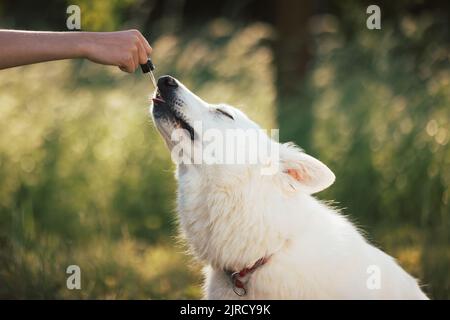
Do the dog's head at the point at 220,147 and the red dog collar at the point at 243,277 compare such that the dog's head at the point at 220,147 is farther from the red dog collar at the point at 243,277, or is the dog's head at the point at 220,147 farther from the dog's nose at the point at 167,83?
the red dog collar at the point at 243,277

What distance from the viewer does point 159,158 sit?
6.90 meters

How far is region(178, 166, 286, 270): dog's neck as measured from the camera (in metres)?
3.64

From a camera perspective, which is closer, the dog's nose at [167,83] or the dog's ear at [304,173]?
the dog's ear at [304,173]

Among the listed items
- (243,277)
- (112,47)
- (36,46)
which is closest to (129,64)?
(112,47)

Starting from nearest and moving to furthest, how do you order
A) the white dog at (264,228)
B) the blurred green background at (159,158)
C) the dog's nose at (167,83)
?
the white dog at (264,228)
the dog's nose at (167,83)
the blurred green background at (159,158)

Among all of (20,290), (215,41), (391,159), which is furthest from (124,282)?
(215,41)

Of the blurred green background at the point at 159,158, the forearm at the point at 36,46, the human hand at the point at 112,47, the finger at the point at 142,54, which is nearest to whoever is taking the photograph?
the forearm at the point at 36,46

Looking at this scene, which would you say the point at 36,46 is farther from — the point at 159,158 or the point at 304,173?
the point at 159,158

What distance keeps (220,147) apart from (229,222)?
40 centimetres

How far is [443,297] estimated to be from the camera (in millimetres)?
4859

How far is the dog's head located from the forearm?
2.20 ft

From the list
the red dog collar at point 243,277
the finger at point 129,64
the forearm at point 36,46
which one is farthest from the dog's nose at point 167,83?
the red dog collar at point 243,277

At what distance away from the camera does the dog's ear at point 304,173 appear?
3.64 metres

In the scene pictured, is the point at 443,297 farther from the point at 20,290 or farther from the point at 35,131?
the point at 35,131
